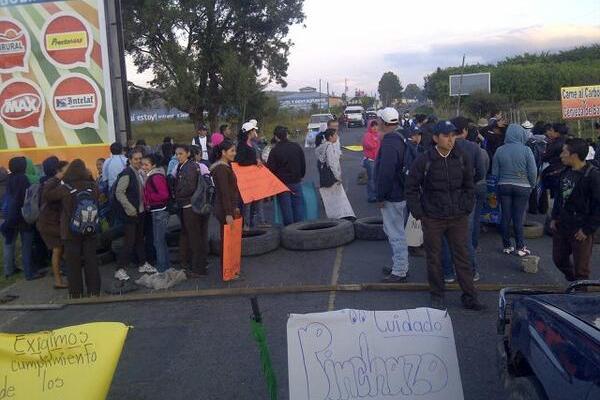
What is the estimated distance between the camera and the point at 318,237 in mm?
8805

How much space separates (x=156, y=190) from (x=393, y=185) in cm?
309

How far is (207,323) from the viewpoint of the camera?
20.1 feet

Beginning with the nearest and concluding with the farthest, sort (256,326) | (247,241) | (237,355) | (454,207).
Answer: (256,326) < (237,355) < (454,207) < (247,241)

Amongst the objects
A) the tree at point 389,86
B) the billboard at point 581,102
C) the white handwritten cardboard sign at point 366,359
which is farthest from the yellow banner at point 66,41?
the tree at point 389,86

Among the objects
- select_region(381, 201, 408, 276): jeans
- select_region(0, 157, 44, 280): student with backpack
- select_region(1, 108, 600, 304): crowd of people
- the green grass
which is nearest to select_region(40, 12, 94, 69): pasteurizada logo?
select_region(1, 108, 600, 304): crowd of people

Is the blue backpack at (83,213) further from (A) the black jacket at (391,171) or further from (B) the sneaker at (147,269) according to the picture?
(A) the black jacket at (391,171)

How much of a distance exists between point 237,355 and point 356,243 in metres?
4.22

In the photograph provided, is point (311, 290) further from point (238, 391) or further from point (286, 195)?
point (286, 195)

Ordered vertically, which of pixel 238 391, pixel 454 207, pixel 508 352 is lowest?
pixel 238 391

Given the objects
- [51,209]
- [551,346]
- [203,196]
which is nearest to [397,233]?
[203,196]

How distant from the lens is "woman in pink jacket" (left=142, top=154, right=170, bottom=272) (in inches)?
303

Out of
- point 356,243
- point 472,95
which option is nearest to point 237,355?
point 356,243

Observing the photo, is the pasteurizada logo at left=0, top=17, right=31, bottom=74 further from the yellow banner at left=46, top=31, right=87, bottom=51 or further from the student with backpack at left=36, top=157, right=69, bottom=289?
→ the student with backpack at left=36, top=157, right=69, bottom=289

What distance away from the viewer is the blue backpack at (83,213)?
6.86 m
